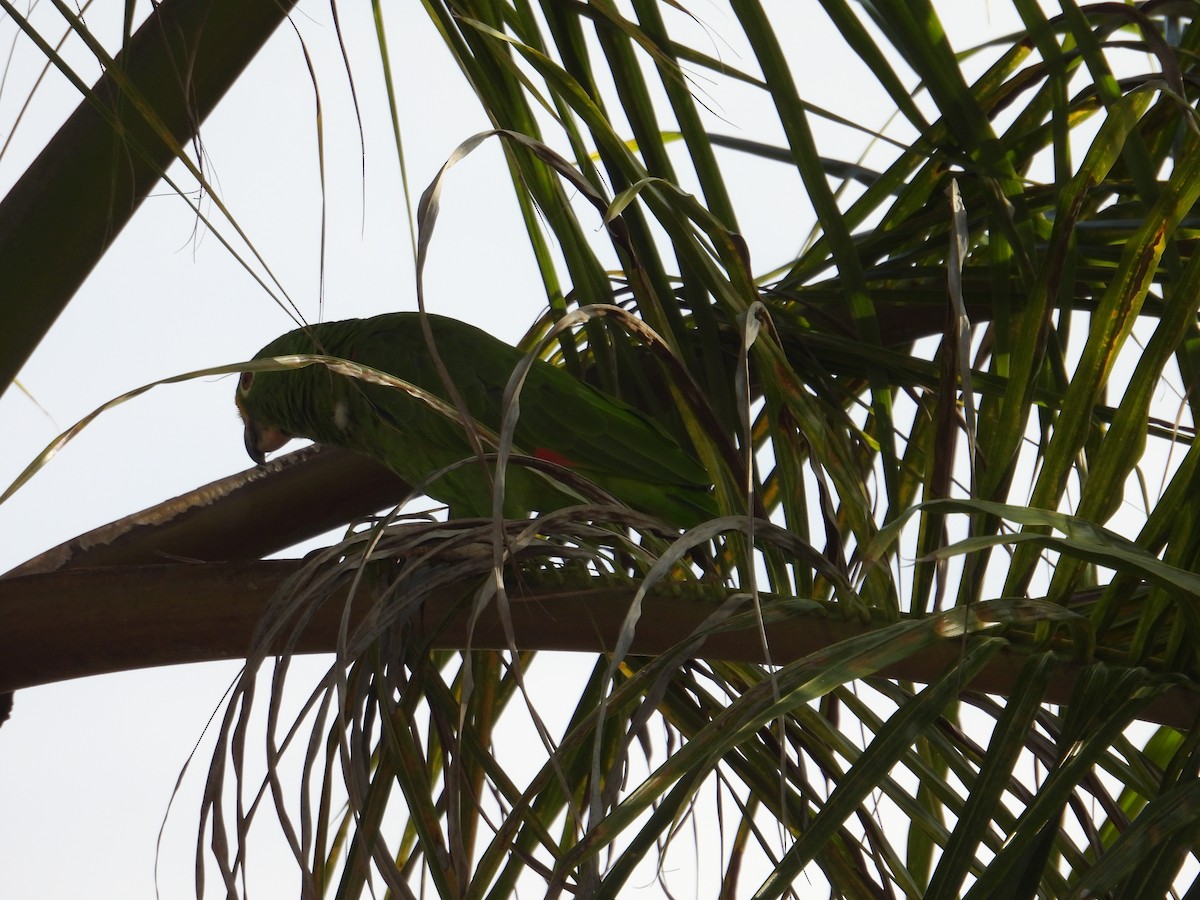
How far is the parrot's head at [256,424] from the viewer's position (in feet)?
6.56

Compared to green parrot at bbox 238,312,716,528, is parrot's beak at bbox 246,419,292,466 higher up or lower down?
higher up

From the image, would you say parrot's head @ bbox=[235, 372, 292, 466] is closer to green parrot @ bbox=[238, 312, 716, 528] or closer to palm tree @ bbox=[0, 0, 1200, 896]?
green parrot @ bbox=[238, 312, 716, 528]

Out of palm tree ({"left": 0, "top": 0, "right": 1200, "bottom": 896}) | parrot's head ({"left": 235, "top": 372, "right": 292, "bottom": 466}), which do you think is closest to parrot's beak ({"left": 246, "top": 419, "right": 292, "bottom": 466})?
parrot's head ({"left": 235, "top": 372, "right": 292, "bottom": 466})

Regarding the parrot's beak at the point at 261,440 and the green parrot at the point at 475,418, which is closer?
the green parrot at the point at 475,418

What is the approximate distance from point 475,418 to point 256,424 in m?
0.70

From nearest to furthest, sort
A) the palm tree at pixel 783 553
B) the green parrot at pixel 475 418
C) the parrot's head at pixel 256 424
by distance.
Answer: the palm tree at pixel 783 553
the green parrot at pixel 475 418
the parrot's head at pixel 256 424

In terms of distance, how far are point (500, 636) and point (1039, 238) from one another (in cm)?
62

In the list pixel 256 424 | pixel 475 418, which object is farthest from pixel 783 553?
pixel 256 424

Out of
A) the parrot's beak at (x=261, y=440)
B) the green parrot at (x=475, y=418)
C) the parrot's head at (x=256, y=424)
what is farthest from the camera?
the parrot's beak at (x=261, y=440)

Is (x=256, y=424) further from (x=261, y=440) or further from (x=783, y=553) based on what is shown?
(x=783, y=553)

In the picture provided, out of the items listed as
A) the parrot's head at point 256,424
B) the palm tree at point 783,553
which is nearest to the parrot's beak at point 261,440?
the parrot's head at point 256,424

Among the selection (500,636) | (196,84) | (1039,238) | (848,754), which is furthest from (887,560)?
(196,84)

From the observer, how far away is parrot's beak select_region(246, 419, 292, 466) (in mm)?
2189

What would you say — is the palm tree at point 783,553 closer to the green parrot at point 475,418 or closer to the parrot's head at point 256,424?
the green parrot at point 475,418
